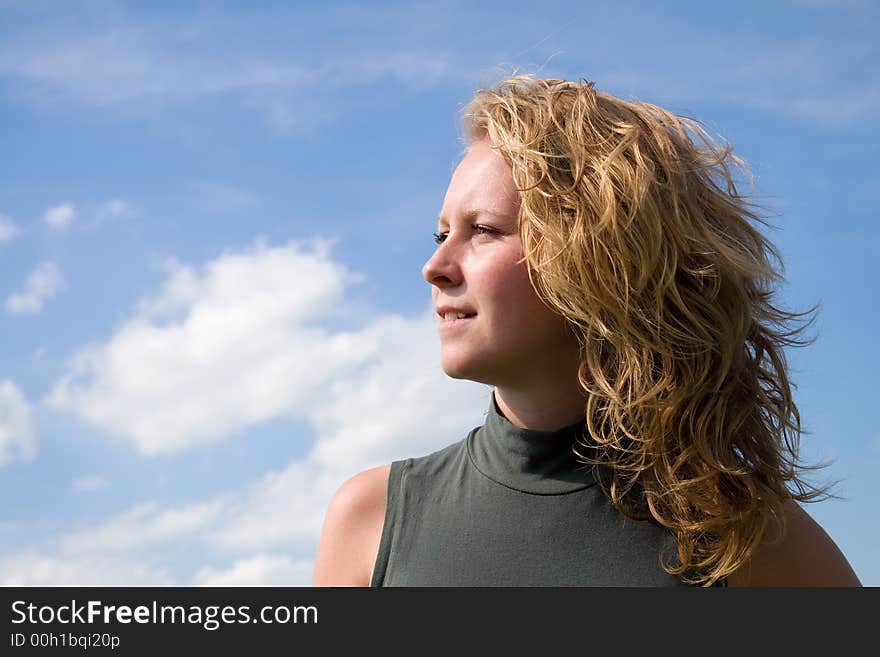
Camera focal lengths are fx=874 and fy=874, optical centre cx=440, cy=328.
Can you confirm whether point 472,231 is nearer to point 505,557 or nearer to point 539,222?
point 539,222

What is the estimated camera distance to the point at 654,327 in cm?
291

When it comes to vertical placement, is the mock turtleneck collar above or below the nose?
below

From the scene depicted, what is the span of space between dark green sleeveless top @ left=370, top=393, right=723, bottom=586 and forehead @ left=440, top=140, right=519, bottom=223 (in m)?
0.69

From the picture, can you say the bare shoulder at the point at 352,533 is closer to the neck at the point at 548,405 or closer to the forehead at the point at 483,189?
the neck at the point at 548,405

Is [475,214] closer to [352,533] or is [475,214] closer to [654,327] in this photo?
[654,327]

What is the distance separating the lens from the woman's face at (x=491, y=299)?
2.83m

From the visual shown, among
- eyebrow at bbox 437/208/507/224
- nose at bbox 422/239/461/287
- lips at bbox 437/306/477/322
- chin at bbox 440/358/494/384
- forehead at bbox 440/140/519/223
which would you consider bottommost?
chin at bbox 440/358/494/384

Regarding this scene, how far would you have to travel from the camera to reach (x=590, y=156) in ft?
9.78

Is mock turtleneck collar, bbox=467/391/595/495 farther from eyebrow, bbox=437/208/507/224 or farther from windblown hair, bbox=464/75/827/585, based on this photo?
eyebrow, bbox=437/208/507/224

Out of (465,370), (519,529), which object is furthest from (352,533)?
(465,370)

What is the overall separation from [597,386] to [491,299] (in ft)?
1.54

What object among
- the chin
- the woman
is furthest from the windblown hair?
the chin

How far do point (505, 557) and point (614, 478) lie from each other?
17.5 inches

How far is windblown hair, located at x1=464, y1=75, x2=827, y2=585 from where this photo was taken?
283 cm
